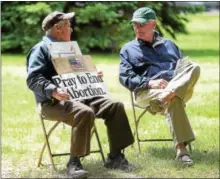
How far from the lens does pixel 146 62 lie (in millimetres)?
5832

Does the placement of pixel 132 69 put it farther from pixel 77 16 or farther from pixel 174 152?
pixel 77 16

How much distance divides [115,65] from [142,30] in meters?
8.57

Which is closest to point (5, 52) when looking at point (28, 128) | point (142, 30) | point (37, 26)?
point (37, 26)

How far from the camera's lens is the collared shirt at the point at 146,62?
576 cm

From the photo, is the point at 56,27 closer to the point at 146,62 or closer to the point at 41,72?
the point at 41,72

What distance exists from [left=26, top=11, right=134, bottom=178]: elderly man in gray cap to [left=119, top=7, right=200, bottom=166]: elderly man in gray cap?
1.46 feet

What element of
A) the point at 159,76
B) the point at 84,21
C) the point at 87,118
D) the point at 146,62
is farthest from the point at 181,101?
the point at 84,21

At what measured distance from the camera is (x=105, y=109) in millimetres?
5367

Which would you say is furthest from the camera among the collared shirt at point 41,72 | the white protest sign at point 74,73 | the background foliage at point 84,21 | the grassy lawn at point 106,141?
the background foliage at point 84,21

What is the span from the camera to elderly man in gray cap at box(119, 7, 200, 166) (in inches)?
221

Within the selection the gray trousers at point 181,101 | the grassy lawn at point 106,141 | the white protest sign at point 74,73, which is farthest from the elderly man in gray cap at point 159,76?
the white protest sign at point 74,73

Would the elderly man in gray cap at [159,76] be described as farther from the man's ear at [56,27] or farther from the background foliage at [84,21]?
the background foliage at [84,21]

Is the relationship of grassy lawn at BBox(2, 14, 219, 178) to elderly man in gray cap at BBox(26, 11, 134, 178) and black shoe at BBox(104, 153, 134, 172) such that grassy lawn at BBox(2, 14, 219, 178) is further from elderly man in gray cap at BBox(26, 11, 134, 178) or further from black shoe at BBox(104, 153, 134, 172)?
elderly man in gray cap at BBox(26, 11, 134, 178)

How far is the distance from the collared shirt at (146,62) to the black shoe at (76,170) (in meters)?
0.96
